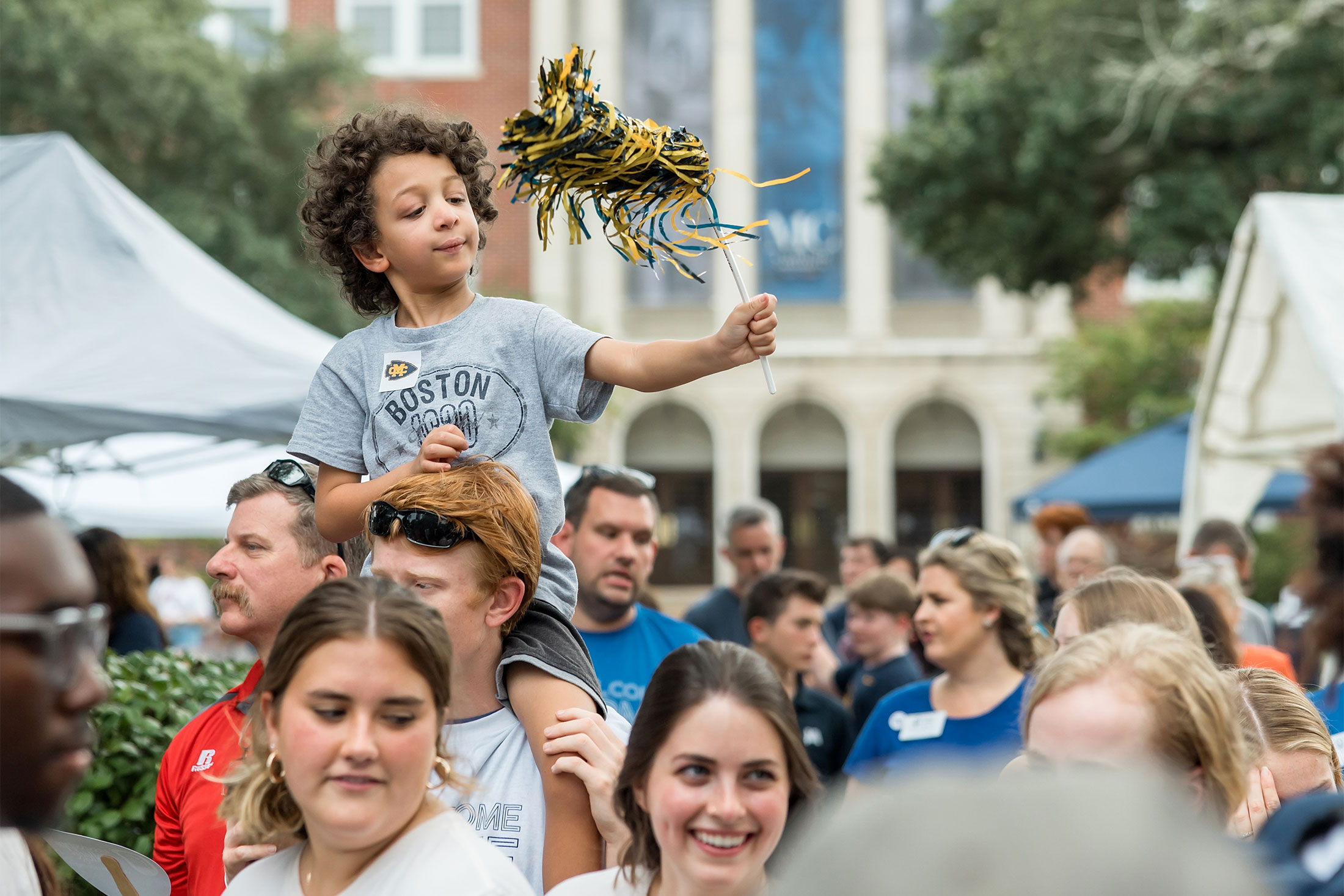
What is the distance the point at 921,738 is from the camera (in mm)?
4855

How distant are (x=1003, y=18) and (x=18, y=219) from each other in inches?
472

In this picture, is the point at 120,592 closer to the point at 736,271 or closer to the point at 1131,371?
the point at 736,271

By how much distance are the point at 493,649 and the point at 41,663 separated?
135 centimetres

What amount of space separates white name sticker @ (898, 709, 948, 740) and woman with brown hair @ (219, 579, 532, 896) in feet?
9.47

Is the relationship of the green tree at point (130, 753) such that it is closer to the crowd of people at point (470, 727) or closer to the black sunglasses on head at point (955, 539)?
the crowd of people at point (470, 727)

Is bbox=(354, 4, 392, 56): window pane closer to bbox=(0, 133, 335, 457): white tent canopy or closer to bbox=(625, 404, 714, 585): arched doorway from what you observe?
bbox=(625, 404, 714, 585): arched doorway

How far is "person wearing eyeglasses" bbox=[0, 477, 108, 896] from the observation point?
1.41 metres

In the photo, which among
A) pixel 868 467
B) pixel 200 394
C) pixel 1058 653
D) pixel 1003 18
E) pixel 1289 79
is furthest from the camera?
pixel 868 467

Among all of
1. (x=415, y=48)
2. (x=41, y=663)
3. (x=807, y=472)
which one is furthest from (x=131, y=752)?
(x=415, y=48)

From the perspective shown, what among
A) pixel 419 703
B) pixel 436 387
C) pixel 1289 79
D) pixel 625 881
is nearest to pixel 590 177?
pixel 436 387

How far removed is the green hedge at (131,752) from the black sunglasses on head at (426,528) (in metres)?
2.31

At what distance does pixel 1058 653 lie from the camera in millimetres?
2346

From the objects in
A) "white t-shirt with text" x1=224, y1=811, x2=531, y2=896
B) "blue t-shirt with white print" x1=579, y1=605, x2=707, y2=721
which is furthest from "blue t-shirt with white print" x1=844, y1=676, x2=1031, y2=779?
"white t-shirt with text" x1=224, y1=811, x2=531, y2=896

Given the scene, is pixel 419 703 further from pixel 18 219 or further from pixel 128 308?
pixel 18 219
